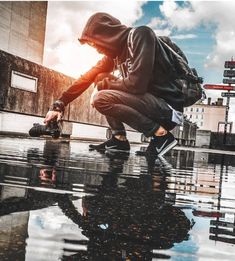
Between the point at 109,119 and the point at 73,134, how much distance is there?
14.2 feet

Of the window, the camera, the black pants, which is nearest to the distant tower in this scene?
the window

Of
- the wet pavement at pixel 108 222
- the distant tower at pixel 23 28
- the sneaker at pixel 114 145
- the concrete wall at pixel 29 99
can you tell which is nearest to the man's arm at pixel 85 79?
the sneaker at pixel 114 145

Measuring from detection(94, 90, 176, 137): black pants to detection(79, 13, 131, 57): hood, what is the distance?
0.47 meters

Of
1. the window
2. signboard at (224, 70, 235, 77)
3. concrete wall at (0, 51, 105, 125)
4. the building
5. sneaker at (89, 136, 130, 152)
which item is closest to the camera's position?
sneaker at (89, 136, 130, 152)

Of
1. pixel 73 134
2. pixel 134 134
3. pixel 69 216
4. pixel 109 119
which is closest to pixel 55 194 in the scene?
pixel 69 216

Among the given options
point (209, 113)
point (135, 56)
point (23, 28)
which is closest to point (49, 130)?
point (135, 56)

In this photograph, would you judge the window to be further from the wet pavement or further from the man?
the wet pavement

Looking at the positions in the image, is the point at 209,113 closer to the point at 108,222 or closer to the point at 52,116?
the point at 52,116

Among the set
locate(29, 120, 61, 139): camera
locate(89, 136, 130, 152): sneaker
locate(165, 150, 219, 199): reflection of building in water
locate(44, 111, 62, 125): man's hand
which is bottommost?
locate(165, 150, 219, 199): reflection of building in water

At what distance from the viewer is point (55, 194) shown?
1.14 m

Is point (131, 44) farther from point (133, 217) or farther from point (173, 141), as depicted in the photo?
point (133, 217)

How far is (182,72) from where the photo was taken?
3941 millimetres

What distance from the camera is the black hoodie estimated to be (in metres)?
3.67

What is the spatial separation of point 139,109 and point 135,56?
581 millimetres
